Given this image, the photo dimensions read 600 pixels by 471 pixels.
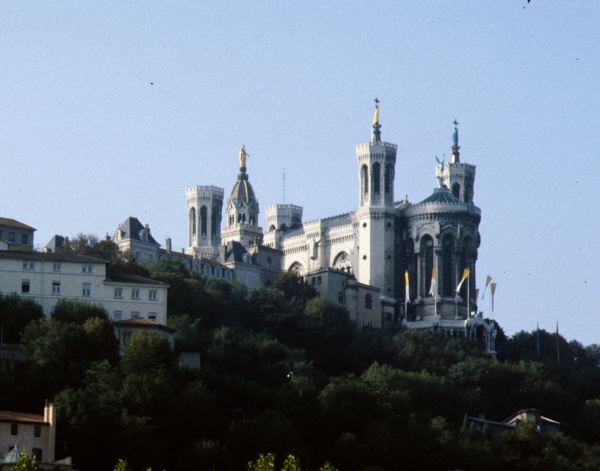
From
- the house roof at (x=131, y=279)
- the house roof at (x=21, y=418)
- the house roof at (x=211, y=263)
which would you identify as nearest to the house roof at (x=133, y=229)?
the house roof at (x=211, y=263)

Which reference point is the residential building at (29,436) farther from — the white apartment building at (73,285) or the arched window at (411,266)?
the arched window at (411,266)

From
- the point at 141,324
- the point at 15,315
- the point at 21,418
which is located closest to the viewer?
the point at 21,418

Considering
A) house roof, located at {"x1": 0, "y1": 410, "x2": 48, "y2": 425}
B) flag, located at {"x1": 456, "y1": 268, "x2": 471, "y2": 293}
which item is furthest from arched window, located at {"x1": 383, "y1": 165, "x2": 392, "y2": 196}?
house roof, located at {"x1": 0, "y1": 410, "x2": 48, "y2": 425}

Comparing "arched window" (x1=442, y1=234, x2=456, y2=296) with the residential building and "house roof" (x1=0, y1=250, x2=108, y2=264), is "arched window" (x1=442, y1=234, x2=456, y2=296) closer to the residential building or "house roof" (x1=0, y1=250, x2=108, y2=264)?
"house roof" (x1=0, y1=250, x2=108, y2=264)

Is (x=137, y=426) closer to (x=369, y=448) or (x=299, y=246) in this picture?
(x=369, y=448)

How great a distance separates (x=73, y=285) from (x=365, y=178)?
59836 mm

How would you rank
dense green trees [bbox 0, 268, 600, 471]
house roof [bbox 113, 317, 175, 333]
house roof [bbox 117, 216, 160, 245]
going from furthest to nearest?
house roof [bbox 117, 216, 160, 245] → house roof [bbox 113, 317, 175, 333] → dense green trees [bbox 0, 268, 600, 471]

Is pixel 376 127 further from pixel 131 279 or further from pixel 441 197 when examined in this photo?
pixel 131 279

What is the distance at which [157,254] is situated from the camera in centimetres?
18212

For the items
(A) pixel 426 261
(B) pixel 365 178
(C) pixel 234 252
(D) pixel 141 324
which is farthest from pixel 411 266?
(D) pixel 141 324

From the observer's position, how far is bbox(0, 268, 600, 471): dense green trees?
364 feet

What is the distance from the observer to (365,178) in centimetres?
18988

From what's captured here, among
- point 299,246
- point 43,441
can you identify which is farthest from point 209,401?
point 299,246

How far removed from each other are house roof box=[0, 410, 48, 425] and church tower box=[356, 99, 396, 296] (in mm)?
79960
